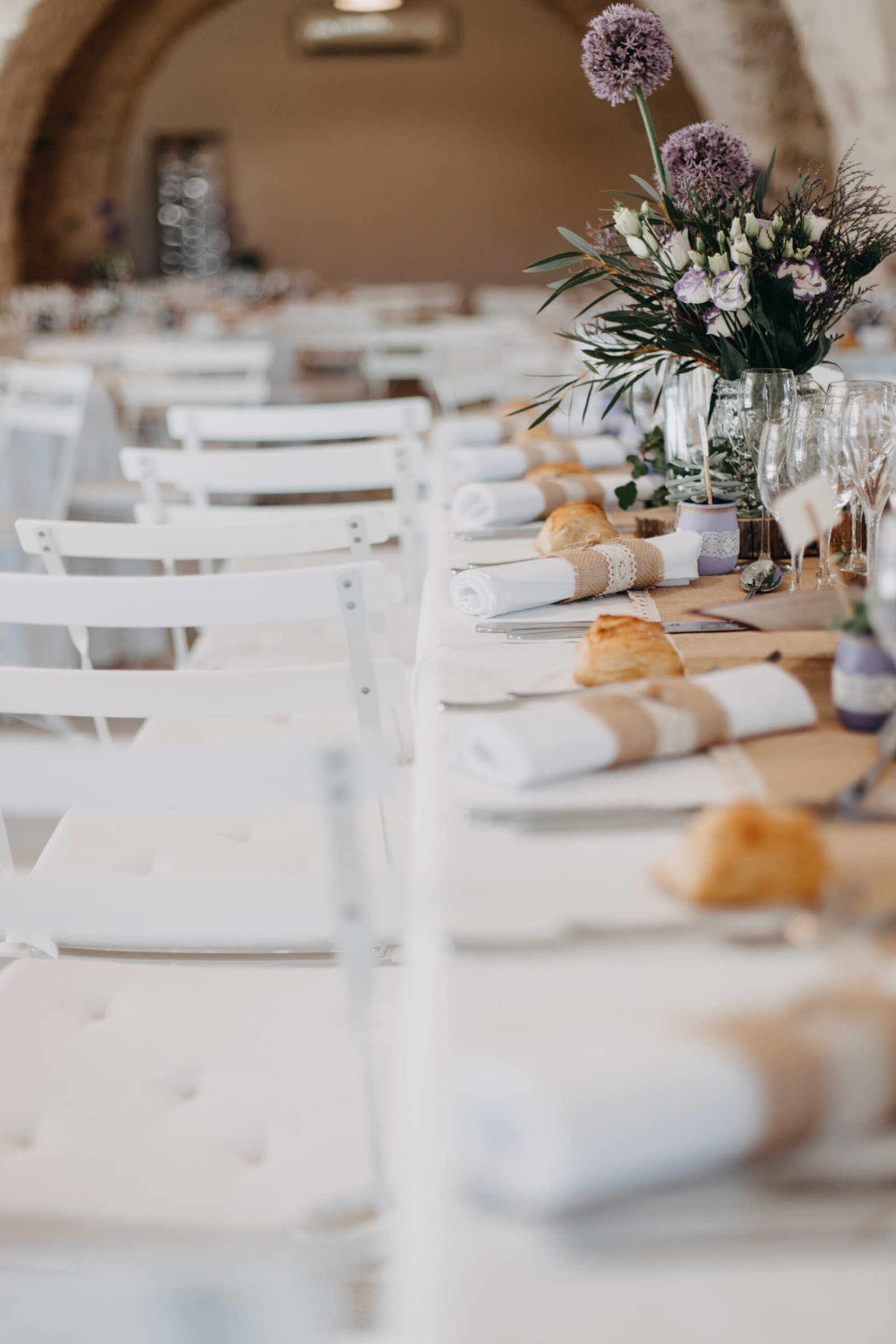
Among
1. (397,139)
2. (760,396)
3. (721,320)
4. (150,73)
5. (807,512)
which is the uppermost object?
(150,73)

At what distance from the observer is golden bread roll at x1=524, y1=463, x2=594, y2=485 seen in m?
2.02

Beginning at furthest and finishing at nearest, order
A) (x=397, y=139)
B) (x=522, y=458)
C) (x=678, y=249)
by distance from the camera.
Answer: (x=397, y=139), (x=522, y=458), (x=678, y=249)

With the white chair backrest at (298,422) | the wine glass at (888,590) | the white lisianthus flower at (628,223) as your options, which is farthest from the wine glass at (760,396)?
the white chair backrest at (298,422)

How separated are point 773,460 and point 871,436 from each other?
11 cm

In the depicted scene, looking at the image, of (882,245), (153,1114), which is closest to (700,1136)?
(153,1114)

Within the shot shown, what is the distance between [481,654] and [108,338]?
5494 mm

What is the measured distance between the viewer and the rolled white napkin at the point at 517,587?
4.56 feet

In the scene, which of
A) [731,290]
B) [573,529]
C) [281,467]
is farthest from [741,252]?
[281,467]

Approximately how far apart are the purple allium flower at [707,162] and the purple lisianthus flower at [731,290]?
0.55 feet

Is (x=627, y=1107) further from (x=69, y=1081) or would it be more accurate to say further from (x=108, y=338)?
(x=108, y=338)

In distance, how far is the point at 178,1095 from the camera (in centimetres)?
106

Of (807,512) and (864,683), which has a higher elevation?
(807,512)

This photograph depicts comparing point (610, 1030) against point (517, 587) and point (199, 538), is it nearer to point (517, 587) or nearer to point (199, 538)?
point (517, 587)

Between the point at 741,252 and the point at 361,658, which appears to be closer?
the point at 361,658
